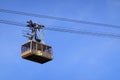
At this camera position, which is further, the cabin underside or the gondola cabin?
the gondola cabin

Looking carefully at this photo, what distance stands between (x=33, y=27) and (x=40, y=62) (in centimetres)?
431

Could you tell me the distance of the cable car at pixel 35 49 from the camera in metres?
85.4

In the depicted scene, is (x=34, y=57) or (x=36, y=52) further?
(x=36, y=52)

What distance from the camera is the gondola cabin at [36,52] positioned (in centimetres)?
8538

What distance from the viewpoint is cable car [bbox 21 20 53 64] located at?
85450 mm

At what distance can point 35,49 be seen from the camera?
86562 mm

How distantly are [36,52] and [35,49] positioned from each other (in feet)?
1.38

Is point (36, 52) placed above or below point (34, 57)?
above

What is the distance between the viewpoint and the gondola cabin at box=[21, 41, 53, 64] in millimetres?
85375

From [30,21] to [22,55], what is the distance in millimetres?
3820

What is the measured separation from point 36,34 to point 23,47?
79.6 inches

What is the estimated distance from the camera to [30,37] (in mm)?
88062

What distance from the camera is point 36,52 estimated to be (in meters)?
86.3

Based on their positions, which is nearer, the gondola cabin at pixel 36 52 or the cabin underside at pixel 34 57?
the cabin underside at pixel 34 57
